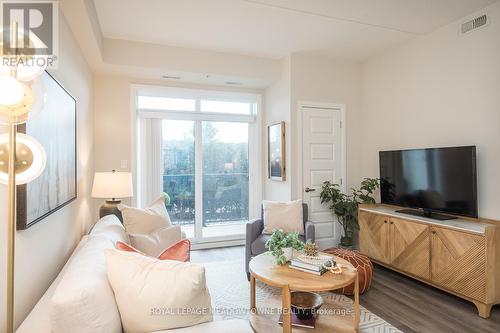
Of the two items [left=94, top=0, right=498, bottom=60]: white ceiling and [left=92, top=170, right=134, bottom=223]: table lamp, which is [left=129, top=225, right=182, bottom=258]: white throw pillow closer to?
[left=92, top=170, right=134, bottom=223]: table lamp

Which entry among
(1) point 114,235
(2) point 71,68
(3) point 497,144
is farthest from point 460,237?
(2) point 71,68

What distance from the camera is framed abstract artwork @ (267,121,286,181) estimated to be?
168 inches

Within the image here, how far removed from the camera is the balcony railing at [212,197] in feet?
15.0

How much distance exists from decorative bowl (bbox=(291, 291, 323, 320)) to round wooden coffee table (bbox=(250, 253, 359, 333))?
201mm

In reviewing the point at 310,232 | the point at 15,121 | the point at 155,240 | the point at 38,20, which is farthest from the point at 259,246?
the point at 38,20

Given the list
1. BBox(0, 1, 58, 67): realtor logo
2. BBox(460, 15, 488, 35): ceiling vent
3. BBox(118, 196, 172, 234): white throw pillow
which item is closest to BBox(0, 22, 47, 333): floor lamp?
BBox(0, 1, 58, 67): realtor logo

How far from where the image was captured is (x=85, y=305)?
3.72 ft

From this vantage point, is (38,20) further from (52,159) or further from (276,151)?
(276,151)

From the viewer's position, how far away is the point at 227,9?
9.67 feet

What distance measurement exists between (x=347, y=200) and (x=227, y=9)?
2933 millimetres

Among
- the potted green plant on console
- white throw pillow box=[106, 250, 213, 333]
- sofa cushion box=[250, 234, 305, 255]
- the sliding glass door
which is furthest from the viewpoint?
the sliding glass door

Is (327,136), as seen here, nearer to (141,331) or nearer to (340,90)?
(340,90)

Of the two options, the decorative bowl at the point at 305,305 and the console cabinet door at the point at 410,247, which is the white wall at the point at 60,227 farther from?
the console cabinet door at the point at 410,247

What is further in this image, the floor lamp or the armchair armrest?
the armchair armrest
